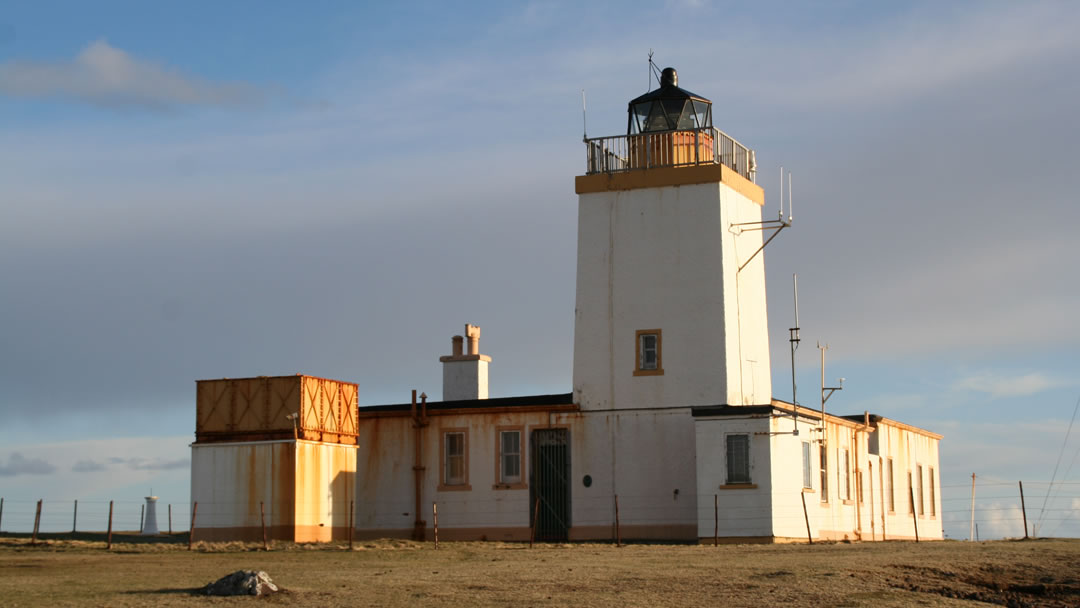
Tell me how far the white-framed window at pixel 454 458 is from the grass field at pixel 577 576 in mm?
7410

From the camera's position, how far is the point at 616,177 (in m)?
35.0

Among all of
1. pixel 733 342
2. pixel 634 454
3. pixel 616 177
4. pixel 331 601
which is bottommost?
pixel 331 601

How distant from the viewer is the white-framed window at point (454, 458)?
116ft

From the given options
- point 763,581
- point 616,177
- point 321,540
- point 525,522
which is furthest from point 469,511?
point 763,581

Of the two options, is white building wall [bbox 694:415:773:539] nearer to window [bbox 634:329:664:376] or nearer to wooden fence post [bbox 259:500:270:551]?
window [bbox 634:329:664:376]

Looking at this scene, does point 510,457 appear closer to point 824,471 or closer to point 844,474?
point 824,471

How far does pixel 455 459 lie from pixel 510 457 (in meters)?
1.48

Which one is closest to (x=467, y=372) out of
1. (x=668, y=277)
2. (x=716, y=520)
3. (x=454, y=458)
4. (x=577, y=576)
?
(x=454, y=458)

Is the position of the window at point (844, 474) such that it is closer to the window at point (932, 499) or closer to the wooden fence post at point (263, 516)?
the window at point (932, 499)

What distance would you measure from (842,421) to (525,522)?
854 cm

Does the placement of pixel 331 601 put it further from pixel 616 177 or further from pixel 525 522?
pixel 616 177

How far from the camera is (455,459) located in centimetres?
3547

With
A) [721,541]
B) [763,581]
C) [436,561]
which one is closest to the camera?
[763,581]

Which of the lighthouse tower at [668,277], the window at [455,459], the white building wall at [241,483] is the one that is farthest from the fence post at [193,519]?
the lighthouse tower at [668,277]
